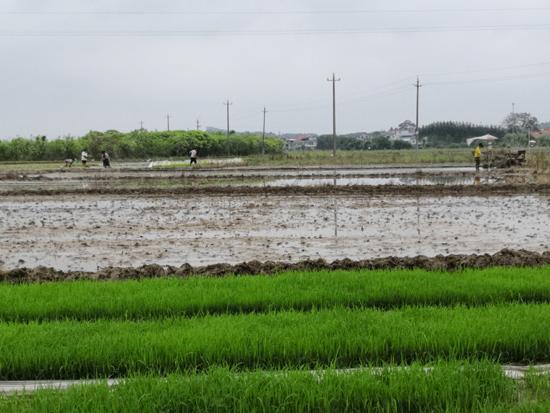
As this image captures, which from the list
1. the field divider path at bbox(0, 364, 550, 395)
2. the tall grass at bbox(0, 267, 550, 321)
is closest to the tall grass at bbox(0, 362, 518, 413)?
the field divider path at bbox(0, 364, 550, 395)

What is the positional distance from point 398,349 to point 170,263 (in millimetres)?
5478

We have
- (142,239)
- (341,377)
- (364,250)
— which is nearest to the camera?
(341,377)

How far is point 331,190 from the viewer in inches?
822

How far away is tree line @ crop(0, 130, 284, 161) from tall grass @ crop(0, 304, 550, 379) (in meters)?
53.3

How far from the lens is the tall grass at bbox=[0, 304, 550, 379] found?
15.3 ft

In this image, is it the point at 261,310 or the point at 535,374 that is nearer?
the point at 535,374

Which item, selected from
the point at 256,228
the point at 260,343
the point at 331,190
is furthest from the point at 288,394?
the point at 331,190

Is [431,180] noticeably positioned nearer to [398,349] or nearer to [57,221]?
[57,221]

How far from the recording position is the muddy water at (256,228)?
34.1 ft

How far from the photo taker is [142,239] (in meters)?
11.9

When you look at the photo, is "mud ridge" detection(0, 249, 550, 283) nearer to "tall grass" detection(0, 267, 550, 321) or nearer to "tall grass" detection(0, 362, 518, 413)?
"tall grass" detection(0, 267, 550, 321)

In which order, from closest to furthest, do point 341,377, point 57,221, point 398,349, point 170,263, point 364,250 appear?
point 341,377, point 398,349, point 170,263, point 364,250, point 57,221

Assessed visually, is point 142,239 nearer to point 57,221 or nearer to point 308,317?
point 57,221

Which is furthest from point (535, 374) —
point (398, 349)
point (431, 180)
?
point (431, 180)
